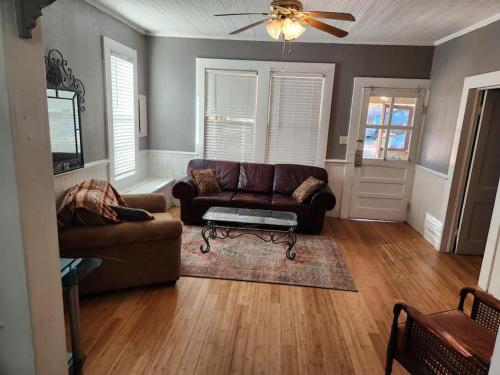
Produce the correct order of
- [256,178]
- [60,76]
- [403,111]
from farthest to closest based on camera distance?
[256,178]
[403,111]
[60,76]

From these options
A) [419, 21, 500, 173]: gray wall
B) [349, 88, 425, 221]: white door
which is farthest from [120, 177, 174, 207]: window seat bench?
[419, 21, 500, 173]: gray wall

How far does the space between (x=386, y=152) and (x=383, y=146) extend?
0.10 metres

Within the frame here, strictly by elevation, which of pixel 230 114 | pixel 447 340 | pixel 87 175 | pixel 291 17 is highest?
pixel 291 17

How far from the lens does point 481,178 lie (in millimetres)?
3752

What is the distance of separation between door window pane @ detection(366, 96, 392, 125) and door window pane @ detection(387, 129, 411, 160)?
225 millimetres

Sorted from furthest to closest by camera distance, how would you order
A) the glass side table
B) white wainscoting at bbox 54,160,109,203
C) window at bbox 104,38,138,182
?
window at bbox 104,38,138,182, white wainscoting at bbox 54,160,109,203, the glass side table

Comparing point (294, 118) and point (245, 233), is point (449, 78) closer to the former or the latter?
point (294, 118)

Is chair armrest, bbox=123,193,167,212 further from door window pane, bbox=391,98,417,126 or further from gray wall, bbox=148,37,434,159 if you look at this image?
door window pane, bbox=391,98,417,126

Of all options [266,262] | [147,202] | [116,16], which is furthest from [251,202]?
[116,16]

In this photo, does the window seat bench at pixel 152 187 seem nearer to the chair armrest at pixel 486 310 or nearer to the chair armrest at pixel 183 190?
the chair armrest at pixel 183 190

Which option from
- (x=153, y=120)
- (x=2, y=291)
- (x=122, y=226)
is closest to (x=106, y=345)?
(x=122, y=226)

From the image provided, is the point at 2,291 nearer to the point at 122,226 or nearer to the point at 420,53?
the point at 122,226

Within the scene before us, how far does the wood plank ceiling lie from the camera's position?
3.12 m

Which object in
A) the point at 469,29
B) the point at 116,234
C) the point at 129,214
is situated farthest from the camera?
the point at 469,29
